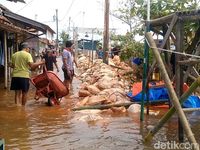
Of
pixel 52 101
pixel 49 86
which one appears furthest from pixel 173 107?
pixel 52 101

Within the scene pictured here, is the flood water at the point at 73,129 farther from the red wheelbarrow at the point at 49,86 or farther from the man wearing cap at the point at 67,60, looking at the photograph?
the man wearing cap at the point at 67,60

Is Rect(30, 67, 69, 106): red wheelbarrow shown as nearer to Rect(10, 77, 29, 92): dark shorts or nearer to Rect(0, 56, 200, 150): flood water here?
Rect(0, 56, 200, 150): flood water

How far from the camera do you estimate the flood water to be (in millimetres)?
6324

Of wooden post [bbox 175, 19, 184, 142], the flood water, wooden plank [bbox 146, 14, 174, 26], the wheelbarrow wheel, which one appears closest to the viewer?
wooden post [bbox 175, 19, 184, 142]

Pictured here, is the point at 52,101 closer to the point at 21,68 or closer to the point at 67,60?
the point at 21,68

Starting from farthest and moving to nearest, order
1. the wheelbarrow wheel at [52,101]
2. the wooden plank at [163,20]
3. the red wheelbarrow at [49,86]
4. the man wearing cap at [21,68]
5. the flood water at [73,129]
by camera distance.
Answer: the wheelbarrow wheel at [52,101]
the red wheelbarrow at [49,86]
the man wearing cap at [21,68]
the wooden plank at [163,20]
the flood water at [73,129]

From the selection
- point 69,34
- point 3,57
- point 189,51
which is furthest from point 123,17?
point 69,34

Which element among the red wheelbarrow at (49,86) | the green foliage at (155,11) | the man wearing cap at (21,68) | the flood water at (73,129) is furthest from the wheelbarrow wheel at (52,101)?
the green foliage at (155,11)

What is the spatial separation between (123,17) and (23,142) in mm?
25331

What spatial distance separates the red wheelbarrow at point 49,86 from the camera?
10.6 m

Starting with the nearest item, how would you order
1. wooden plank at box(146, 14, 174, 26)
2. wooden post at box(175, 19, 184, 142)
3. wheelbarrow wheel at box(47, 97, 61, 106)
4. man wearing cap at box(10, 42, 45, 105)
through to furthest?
wooden post at box(175, 19, 184, 142) < wooden plank at box(146, 14, 174, 26) < man wearing cap at box(10, 42, 45, 105) < wheelbarrow wheel at box(47, 97, 61, 106)

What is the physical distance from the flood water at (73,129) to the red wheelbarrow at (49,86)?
42cm

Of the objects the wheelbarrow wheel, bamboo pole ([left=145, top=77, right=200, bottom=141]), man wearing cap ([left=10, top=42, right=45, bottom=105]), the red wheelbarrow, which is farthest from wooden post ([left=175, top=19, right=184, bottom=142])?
the wheelbarrow wheel

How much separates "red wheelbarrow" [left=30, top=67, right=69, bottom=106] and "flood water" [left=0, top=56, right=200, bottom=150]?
0.42 m
